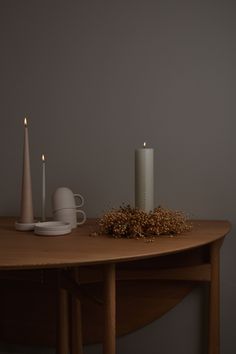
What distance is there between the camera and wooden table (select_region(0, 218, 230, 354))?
0.92 metres

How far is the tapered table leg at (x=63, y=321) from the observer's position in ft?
4.39

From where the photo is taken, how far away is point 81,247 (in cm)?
102

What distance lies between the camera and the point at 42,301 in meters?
1.58

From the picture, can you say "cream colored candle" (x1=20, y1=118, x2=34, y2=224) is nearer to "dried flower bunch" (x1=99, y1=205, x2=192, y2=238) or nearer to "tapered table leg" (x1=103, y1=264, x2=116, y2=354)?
"dried flower bunch" (x1=99, y1=205, x2=192, y2=238)

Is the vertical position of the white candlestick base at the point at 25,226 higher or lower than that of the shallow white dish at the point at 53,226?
lower

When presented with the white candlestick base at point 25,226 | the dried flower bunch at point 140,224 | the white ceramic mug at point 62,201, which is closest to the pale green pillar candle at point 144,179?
the dried flower bunch at point 140,224

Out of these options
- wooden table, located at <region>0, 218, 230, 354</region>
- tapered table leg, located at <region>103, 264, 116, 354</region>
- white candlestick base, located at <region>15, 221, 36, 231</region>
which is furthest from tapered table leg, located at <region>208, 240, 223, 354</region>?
white candlestick base, located at <region>15, 221, 36, 231</region>

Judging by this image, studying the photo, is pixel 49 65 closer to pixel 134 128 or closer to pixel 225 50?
pixel 134 128

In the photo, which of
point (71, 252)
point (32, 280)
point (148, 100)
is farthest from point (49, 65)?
point (71, 252)

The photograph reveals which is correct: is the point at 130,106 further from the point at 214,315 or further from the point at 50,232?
the point at 214,315

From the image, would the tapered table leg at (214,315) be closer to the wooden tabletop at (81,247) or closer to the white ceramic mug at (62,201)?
the wooden tabletop at (81,247)

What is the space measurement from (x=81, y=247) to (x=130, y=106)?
0.67m

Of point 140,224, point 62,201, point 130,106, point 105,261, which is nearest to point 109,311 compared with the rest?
point 105,261

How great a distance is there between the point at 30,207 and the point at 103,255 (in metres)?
0.41
